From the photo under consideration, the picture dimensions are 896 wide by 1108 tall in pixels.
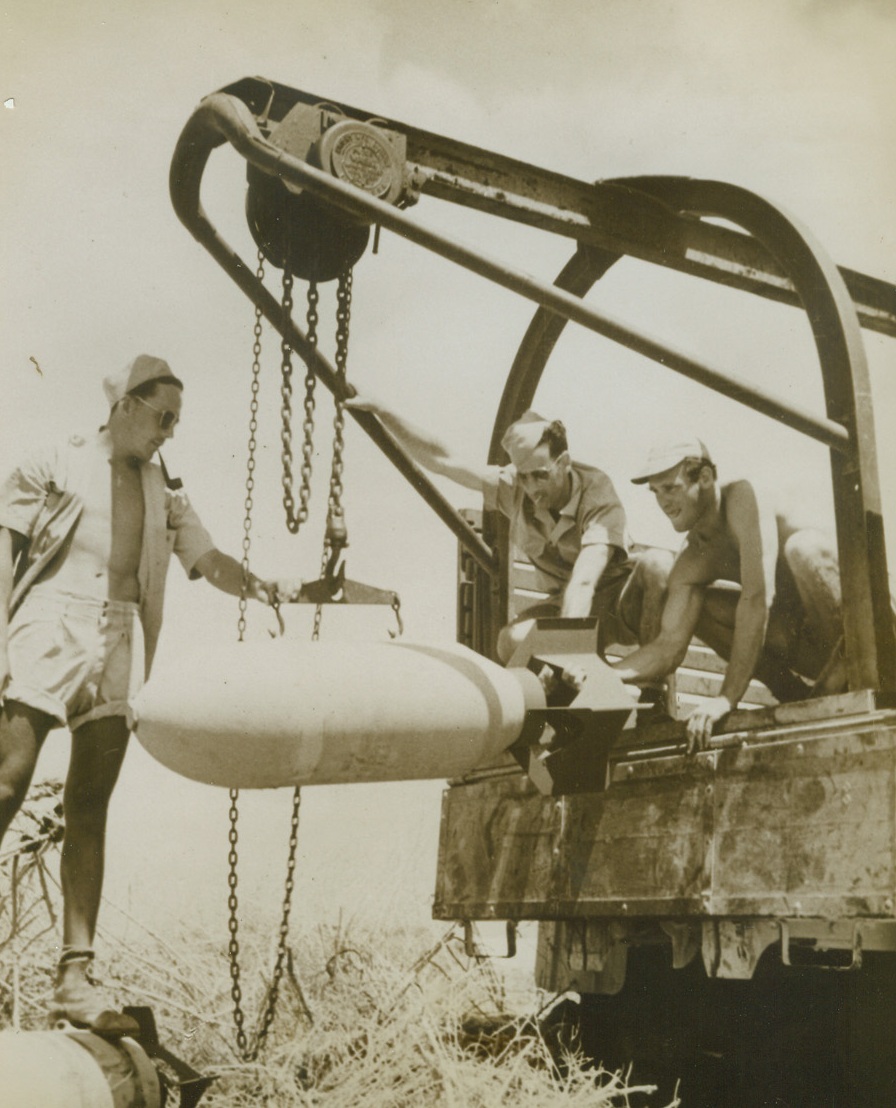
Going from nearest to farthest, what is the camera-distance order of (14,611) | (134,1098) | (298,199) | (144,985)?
(134,1098) < (14,611) < (298,199) < (144,985)

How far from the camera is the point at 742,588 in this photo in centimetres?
580

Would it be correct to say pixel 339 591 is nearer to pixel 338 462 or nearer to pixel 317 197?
pixel 338 462

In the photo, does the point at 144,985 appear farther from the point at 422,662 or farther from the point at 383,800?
A: the point at 383,800

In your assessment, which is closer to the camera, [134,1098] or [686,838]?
[134,1098]

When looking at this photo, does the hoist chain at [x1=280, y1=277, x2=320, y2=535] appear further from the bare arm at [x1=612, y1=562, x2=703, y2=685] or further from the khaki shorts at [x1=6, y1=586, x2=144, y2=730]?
the bare arm at [x1=612, y1=562, x2=703, y2=685]

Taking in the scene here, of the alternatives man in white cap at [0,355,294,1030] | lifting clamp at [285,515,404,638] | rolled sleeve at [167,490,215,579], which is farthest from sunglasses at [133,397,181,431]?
lifting clamp at [285,515,404,638]

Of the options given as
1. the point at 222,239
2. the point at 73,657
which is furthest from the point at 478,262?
the point at 73,657

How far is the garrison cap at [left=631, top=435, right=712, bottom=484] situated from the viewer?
613 centimetres

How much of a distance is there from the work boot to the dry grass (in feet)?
1.08

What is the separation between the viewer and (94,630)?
Answer: 516cm

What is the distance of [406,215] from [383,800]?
14662 millimetres

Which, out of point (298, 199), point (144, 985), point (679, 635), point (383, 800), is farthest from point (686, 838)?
point (383, 800)

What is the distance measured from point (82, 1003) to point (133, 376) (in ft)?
8.19

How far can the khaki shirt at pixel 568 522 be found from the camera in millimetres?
6348
